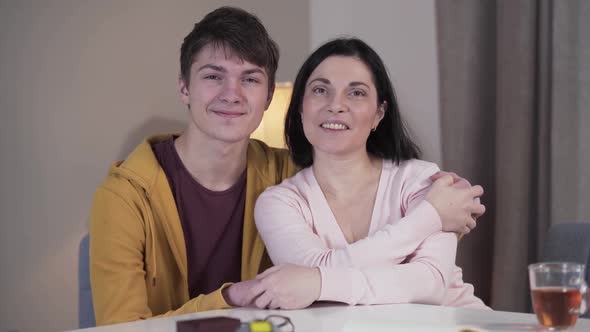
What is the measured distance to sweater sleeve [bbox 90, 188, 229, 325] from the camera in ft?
6.03

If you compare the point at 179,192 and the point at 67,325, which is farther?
the point at 67,325

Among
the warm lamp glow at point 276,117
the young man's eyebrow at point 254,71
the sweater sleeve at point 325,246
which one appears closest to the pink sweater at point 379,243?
the sweater sleeve at point 325,246

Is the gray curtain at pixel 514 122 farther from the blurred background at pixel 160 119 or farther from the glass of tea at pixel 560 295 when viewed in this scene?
the glass of tea at pixel 560 295

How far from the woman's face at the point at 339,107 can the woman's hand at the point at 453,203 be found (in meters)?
0.25

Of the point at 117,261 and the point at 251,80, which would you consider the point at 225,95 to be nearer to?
the point at 251,80

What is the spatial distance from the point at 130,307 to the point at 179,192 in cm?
37

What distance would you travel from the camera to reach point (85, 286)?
2.14 m

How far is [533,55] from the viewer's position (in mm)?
2648

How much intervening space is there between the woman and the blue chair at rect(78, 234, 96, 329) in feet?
1.73

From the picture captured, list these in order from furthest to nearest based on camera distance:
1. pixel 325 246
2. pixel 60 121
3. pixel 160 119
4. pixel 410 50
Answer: pixel 410 50, pixel 160 119, pixel 60 121, pixel 325 246

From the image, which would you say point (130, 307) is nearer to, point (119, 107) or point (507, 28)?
point (119, 107)

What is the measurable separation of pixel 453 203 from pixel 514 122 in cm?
101

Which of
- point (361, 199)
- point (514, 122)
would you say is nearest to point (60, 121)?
point (361, 199)

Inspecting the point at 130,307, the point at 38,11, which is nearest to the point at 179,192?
the point at 130,307
